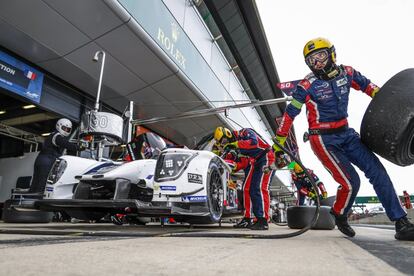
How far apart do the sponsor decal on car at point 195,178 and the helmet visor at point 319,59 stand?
1.46 meters

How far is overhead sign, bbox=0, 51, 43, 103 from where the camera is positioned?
5248 millimetres

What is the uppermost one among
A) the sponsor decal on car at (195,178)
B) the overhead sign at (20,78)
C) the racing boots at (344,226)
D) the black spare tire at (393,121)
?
the overhead sign at (20,78)

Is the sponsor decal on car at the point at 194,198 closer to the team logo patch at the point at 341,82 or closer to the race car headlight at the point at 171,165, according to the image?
the race car headlight at the point at 171,165

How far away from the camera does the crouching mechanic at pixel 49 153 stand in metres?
4.61

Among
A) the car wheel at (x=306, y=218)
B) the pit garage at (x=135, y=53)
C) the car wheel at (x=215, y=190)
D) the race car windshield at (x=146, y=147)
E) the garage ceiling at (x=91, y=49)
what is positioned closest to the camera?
the car wheel at (x=215, y=190)

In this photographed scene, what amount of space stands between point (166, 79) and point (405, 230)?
18.9 feet

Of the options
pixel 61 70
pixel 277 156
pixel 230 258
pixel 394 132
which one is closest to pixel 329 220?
pixel 277 156

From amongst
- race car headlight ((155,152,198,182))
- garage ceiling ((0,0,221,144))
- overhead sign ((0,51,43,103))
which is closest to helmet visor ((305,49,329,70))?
race car headlight ((155,152,198,182))

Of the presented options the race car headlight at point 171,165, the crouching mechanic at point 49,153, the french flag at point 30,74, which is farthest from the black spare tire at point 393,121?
the french flag at point 30,74

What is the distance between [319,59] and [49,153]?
4.13 metres

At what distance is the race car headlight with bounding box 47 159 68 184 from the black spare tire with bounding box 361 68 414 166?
2.94 meters

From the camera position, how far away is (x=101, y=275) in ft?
2.28

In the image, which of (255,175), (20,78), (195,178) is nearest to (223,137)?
(255,175)

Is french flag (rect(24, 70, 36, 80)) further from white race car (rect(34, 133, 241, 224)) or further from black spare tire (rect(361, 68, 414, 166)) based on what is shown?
black spare tire (rect(361, 68, 414, 166))
